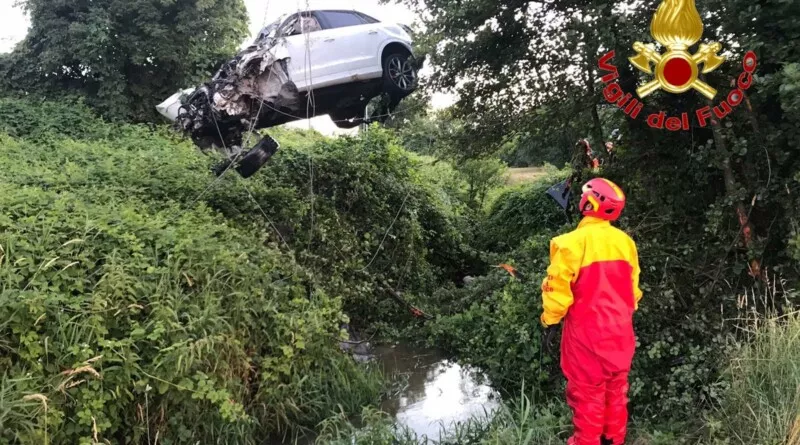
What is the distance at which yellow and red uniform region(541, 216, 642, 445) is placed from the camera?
10.4ft

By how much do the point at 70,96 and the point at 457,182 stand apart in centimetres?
860

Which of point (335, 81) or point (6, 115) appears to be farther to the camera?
point (6, 115)

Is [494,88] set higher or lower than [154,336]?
higher

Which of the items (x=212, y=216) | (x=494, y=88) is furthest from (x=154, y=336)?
(x=494, y=88)

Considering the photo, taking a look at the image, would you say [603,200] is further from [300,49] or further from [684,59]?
[300,49]

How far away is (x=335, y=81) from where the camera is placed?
7160mm

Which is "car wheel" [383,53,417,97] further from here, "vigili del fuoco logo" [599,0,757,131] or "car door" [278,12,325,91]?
"vigili del fuoco logo" [599,0,757,131]

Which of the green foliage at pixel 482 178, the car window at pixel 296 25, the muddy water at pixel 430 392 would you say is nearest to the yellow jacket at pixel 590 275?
the muddy water at pixel 430 392

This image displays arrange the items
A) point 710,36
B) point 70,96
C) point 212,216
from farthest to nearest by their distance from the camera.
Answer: point 70,96 → point 212,216 → point 710,36

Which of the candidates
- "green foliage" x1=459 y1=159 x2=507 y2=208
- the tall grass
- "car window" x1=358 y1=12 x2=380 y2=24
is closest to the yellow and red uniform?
the tall grass

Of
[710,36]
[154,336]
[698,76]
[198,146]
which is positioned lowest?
[154,336]

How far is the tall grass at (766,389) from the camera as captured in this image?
114 inches

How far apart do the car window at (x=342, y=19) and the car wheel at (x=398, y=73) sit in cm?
67

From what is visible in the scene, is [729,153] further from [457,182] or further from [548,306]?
[457,182]
